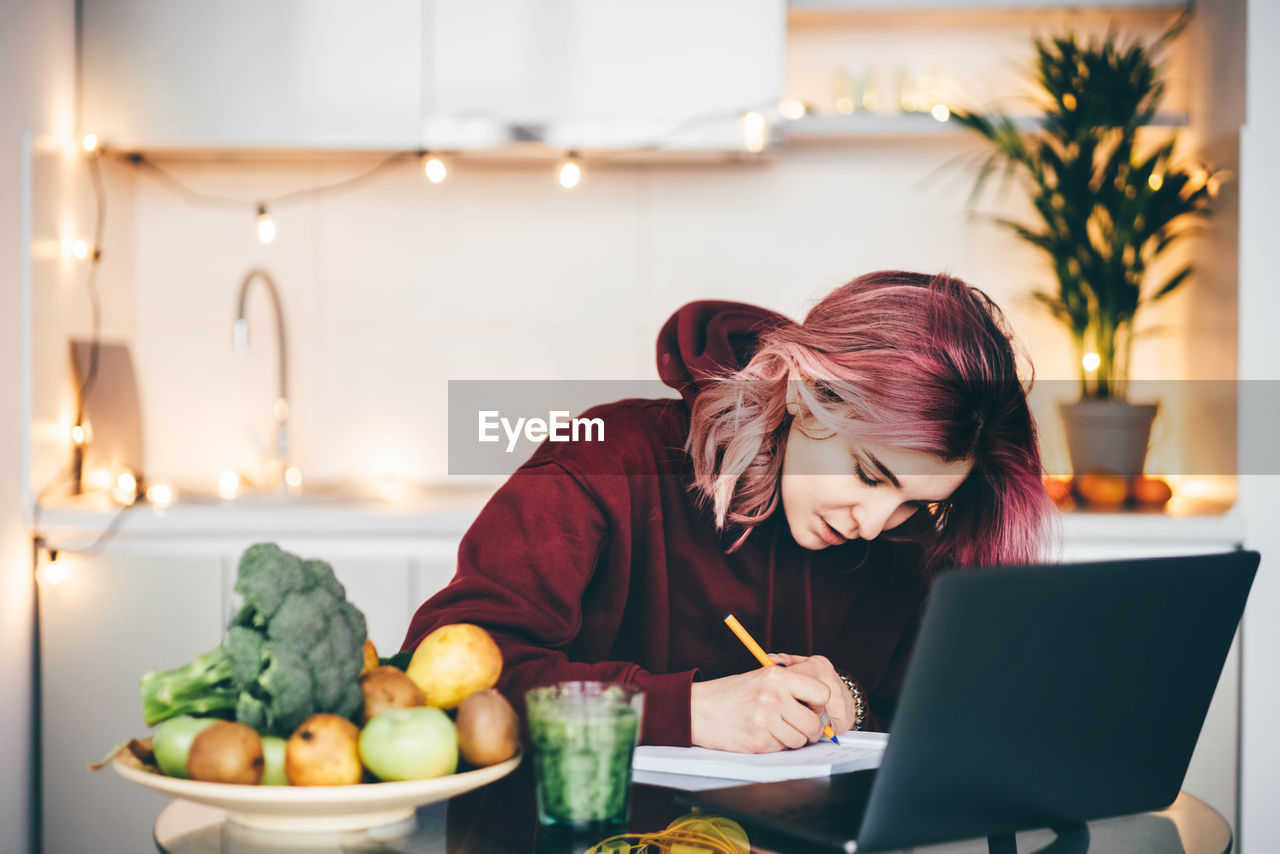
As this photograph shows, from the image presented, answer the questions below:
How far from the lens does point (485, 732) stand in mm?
785

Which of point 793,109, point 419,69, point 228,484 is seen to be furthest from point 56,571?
point 793,109

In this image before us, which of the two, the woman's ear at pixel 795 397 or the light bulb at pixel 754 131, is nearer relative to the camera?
the woman's ear at pixel 795 397

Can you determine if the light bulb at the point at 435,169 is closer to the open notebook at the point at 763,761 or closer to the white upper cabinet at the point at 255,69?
the white upper cabinet at the point at 255,69

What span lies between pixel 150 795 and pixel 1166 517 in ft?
7.31

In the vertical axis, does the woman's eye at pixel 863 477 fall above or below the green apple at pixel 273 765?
above

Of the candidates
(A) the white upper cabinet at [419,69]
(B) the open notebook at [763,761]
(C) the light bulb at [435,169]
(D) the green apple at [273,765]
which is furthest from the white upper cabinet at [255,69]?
(D) the green apple at [273,765]

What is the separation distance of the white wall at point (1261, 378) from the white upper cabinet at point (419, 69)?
1.04 meters

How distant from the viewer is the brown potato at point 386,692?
0.79 m

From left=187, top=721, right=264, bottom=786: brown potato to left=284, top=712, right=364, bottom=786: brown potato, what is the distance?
0.08ft

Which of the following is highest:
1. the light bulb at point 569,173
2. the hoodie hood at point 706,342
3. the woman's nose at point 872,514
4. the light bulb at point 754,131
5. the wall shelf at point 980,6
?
the wall shelf at point 980,6

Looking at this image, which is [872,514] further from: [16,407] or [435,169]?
[16,407]

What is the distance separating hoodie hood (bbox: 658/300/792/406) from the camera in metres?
1.43

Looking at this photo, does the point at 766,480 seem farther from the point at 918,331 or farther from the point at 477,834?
the point at 477,834

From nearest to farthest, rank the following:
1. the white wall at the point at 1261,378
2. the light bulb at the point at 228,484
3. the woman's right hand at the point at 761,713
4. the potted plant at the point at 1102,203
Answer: the woman's right hand at the point at 761,713 < the white wall at the point at 1261,378 < the potted plant at the point at 1102,203 < the light bulb at the point at 228,484
